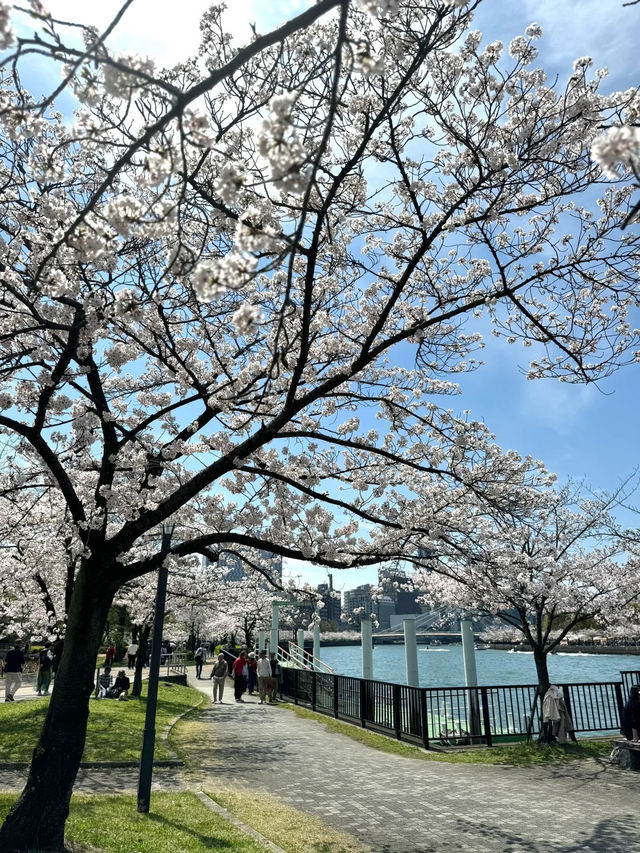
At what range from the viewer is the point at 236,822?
675 centimetres

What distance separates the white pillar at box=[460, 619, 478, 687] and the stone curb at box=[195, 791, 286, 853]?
9573 mm

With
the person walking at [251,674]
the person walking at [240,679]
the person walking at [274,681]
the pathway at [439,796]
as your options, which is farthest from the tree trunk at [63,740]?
the person walking at [251,674]

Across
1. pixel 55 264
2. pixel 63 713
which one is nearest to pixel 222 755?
pixel 63 713

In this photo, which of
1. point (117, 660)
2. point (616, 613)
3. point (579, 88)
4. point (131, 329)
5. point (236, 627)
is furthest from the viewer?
point (236, 627)

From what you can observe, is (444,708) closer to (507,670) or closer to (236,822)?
(236,822)

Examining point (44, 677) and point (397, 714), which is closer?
point (397, 714)

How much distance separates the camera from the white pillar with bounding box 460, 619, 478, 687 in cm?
1567

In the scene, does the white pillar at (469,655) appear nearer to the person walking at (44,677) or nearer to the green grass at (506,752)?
the green grass at (506,752)

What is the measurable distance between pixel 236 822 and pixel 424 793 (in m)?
3.08

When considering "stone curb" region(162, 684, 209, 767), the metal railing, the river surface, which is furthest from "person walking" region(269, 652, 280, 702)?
the river surface

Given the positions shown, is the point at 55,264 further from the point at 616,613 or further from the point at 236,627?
the point at 236,627

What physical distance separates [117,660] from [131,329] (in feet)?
136

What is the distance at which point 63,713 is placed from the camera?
240 inches

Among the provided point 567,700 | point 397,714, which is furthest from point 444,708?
point 567,700
